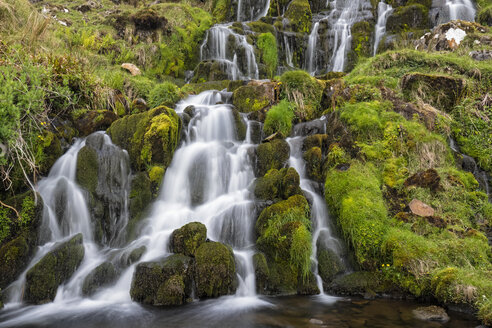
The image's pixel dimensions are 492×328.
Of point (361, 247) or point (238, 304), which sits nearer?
point (238, 304)

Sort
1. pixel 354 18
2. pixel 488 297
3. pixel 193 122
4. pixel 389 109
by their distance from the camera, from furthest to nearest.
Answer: pixel 354 18 < pixel 193 122 < pixel 389 109 < pixel 488 297

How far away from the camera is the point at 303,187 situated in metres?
7.34

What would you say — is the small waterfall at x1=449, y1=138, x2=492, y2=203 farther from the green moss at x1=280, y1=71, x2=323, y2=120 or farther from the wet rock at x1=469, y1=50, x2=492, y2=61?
the wet rock at x1=469, y1=50, x2=492, y2=61

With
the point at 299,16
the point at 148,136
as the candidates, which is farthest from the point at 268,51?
the point at 148,136

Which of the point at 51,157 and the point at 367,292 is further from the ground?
the point at 51,157

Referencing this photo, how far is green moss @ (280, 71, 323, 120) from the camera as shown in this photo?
9.40 m

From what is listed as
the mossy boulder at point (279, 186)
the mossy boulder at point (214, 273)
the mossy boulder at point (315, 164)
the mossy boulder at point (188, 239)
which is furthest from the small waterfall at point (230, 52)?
the mossy boulder at point (214, 273)

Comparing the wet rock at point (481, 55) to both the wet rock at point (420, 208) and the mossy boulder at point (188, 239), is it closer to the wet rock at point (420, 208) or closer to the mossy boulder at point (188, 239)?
the wet rock at point (420, 208)

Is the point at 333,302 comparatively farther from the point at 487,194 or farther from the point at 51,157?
the point at 51,157

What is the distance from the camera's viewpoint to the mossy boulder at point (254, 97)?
9852 millimetres

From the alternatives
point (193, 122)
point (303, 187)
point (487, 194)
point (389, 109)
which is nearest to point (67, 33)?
point (193, 122)

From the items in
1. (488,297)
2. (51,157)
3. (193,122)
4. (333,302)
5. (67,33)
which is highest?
(67,33)

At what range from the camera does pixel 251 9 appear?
885 inches

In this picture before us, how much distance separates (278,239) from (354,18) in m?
17.3
